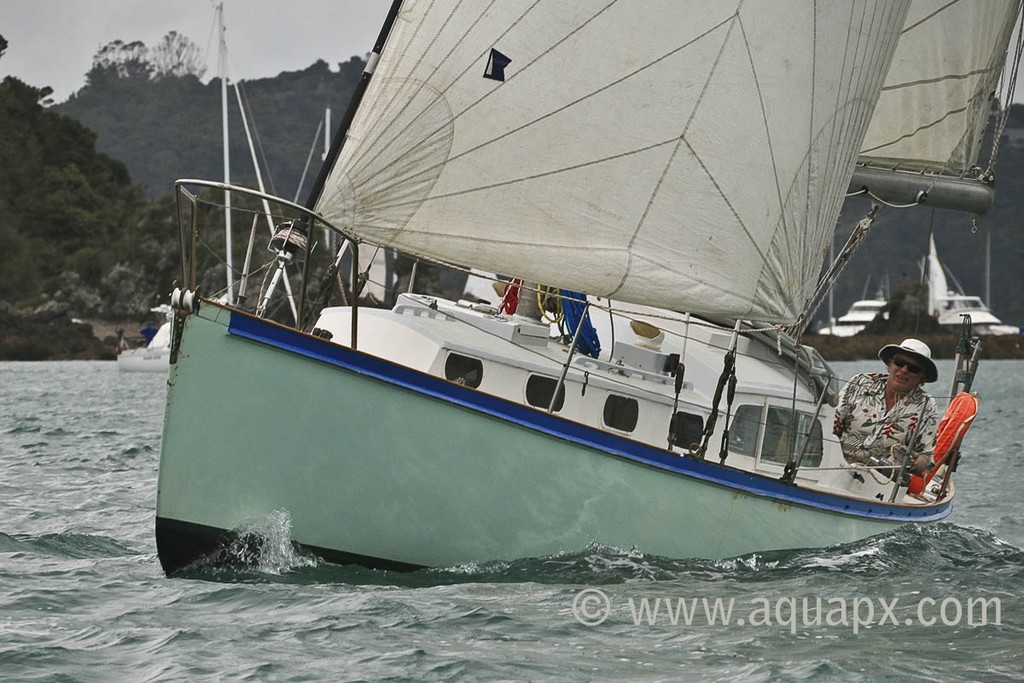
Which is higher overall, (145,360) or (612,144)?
(612,144)

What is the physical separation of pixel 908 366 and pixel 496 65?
4.16 m

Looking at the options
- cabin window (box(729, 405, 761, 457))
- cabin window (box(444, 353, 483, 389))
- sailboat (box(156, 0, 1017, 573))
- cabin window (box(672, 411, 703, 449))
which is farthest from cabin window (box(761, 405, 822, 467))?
cabin window (box(444, 353, 483, 389))

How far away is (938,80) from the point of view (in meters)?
14.6

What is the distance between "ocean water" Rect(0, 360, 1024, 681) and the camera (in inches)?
297

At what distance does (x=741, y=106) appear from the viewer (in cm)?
1030

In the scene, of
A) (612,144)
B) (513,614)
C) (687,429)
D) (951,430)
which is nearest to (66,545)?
(513,614)

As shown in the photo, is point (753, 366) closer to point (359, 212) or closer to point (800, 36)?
point (800, 36)

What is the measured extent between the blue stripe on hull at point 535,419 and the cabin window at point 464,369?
798 millimetres

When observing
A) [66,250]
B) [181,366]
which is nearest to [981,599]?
[181,366]

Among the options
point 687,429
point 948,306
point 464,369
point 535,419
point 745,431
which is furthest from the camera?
point 948,306

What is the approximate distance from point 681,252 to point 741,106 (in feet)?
3.70

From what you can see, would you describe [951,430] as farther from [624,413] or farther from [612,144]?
[612,144]

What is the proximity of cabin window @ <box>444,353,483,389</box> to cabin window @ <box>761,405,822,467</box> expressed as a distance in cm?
255

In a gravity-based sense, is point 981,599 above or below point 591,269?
below
